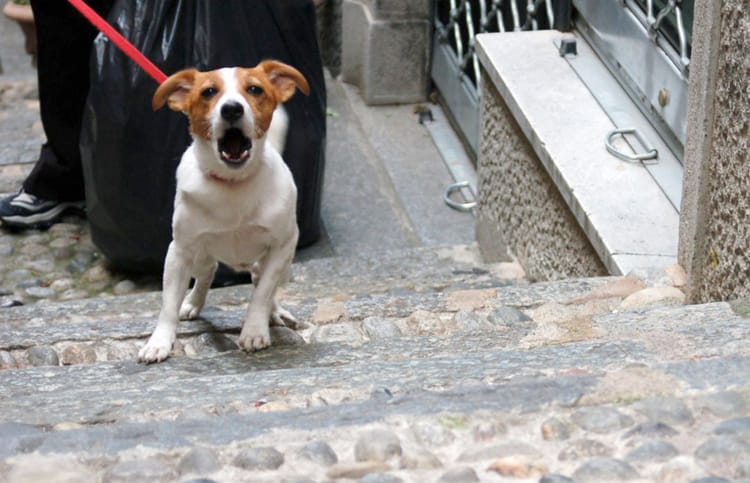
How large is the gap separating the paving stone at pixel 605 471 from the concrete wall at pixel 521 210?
1758 millimetres

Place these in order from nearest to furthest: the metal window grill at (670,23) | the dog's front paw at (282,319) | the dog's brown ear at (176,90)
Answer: the dog's brown ear at (176,90)
the dog's front paw at (282,319)
the metal window grill at (670,23)

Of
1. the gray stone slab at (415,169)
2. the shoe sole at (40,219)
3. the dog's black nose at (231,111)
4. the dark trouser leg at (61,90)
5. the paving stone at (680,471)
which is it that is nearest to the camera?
the paving stone at (680,471)

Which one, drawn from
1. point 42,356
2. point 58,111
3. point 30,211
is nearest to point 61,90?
point 58,111

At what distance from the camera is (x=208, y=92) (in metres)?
2.61

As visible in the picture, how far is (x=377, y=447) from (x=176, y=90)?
4.28 feet

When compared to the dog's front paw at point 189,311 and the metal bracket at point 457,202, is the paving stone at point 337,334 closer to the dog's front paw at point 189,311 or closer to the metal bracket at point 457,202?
the dog's front paw at point 189,311

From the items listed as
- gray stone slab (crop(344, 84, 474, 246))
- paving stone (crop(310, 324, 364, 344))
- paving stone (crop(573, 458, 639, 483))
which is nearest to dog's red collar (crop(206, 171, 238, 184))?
paving stone (crop(310, 324, 364, 344))

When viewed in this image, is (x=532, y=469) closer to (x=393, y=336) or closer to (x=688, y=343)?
(x=688, y=343)

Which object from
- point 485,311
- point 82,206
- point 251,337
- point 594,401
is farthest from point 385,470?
point 82,206

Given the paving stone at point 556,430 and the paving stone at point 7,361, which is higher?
the paving stone at point 556,430

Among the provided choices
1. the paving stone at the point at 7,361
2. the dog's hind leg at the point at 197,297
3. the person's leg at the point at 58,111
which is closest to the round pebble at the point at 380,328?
the dog's hind leg at the point at 197,297

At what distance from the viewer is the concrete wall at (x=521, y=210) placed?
141 inches

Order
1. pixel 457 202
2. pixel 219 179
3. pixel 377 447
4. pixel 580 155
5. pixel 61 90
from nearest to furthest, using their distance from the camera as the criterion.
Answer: pixel 377 447
pixel 219 179
pixel 580 155
pixel 61 90
pixel 457 202

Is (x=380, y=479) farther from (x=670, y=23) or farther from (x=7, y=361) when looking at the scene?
(x=670, y=23)
